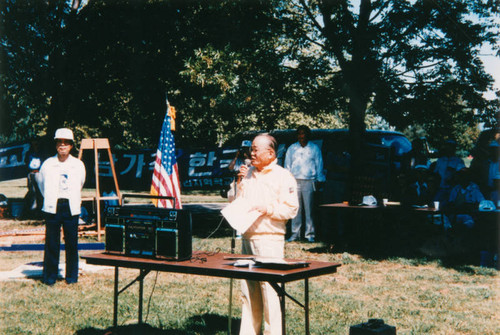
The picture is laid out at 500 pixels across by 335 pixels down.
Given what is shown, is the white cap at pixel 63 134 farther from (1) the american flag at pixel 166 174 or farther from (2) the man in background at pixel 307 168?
(2) the man in background at pixel 307 168

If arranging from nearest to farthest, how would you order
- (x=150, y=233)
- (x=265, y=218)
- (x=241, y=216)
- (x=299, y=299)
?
(x=150, y=233), (x=241, y=216), (x=265, y=218), (x=299, y=299)

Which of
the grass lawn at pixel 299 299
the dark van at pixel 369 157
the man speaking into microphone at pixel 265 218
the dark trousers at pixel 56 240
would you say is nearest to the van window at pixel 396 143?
the dark van at pixel 369 157

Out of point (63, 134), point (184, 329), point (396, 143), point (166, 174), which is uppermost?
point (396, 143)

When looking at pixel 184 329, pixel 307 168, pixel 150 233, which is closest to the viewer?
pixel 150 233

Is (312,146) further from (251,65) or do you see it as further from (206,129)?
(206,129)

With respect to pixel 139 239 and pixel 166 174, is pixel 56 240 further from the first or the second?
pixel 139 239

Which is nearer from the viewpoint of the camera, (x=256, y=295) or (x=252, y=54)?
(x=256, y=295)

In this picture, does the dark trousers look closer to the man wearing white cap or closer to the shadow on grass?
the man wearing white cap

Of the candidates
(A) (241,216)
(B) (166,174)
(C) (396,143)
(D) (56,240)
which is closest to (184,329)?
(A) (241,216)

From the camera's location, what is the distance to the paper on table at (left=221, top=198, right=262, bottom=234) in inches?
181

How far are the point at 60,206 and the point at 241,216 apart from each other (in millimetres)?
3908

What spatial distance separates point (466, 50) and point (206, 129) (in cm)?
1738

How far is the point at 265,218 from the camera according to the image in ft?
15.5

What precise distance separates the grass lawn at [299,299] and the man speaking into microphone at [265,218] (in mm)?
589
